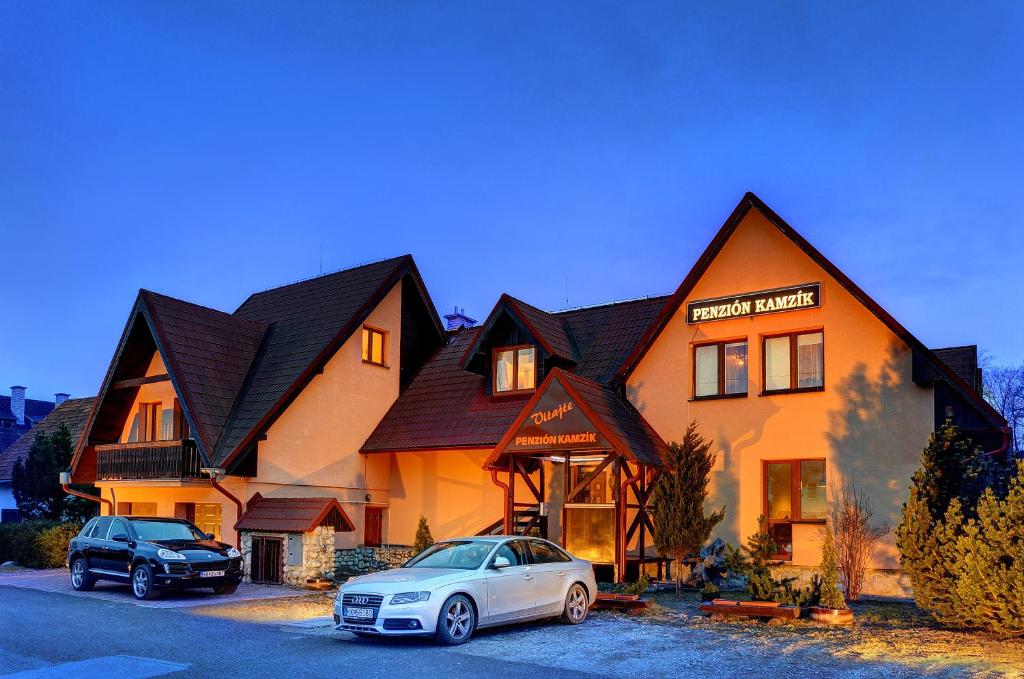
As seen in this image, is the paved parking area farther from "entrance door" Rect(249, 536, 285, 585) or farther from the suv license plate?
the suv license plate

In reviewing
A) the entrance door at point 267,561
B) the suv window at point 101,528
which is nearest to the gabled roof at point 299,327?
the entrance door at point 267,561

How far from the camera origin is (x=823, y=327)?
2011 cm

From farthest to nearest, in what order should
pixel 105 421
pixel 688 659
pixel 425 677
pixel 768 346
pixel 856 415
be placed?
pixel 105 421, pixel 768 346, pixel 856 415, pixel 688 659, pixel 425 677

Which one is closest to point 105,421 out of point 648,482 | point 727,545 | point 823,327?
point 648,482

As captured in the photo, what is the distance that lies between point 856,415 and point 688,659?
920 cm

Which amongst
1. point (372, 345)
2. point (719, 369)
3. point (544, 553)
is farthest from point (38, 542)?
point (719, 369)

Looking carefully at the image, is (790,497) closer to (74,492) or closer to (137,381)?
(137,381)

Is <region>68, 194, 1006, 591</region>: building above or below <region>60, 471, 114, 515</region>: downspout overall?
above

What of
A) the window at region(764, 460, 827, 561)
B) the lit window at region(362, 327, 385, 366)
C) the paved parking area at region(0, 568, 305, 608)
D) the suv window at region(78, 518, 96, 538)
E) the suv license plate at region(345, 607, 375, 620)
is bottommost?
the paved parking area at region(0, 568, 305, 608)

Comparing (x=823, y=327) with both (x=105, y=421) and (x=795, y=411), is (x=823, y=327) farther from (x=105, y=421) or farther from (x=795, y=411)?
(x=105, y=421)

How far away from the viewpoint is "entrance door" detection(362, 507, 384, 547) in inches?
1027

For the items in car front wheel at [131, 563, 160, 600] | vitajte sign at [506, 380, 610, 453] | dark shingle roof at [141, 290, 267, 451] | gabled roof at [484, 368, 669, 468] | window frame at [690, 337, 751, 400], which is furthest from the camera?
dark shingle roof at [141, 290, 267, 451]

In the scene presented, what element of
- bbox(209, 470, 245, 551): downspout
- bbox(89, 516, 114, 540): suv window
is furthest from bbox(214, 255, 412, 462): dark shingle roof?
bbox(89, 516, 114, 540): suv window

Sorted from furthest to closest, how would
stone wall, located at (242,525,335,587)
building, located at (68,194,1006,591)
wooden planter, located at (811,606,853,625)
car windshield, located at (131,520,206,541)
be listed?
stone wall, located at (242,525,335,587) → car windshield, located at (131,520,206,541) → building, located at (68,194,1006,591) → wooden planter, located at (811,606,853,625)
